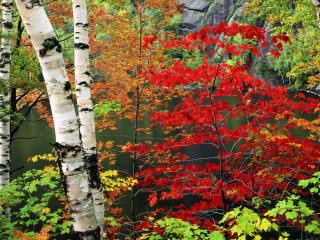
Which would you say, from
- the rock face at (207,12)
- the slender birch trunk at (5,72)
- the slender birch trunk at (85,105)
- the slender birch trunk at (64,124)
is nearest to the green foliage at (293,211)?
the slender birch trunk at (64,124)

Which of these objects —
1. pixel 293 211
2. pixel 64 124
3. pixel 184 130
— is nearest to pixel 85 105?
pixel 64 124

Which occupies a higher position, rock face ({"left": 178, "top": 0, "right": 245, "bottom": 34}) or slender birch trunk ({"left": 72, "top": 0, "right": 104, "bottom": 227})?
rock face ({"left": 178, "top": 0, "right": 245, "bottom": 34})

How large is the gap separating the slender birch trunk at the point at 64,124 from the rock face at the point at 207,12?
76491 mm

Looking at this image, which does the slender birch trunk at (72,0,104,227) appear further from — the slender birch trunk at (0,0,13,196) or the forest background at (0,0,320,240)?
the slender birch trunk at (0,0,13,196)

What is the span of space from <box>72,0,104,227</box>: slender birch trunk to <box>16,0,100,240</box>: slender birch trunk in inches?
98.2

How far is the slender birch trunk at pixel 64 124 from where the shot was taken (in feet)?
11.7

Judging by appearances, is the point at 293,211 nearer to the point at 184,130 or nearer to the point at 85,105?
the point at 85,105

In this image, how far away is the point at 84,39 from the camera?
6395 mm

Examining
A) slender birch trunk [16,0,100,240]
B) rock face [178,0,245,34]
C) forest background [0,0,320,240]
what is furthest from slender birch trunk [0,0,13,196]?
rock face [178,0,245,34]

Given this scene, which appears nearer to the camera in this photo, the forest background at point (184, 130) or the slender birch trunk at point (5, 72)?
the forest background at point (184, 130)

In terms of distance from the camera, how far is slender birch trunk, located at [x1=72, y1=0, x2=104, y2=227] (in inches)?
247

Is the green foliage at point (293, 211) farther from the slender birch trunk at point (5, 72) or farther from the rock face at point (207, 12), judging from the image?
the rock face at point (207, 12)

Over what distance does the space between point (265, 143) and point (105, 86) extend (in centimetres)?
685

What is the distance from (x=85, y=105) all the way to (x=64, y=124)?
2.67 meters
